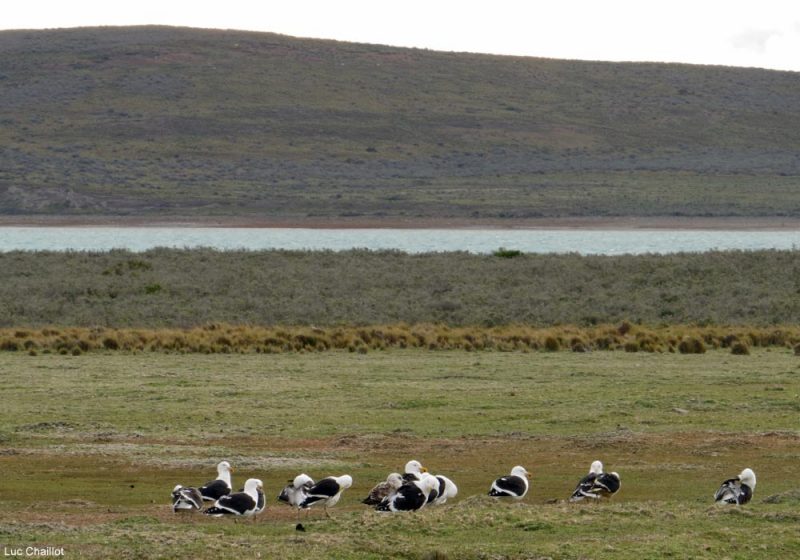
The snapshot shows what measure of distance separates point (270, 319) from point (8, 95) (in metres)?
86.3

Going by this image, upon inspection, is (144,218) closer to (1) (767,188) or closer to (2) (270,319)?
(1) (767,188)

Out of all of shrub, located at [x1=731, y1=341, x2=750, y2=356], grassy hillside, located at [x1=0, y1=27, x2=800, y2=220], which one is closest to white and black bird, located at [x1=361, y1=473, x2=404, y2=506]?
shrub, located at [x1=731, y1=341, x2=750, y2=356]

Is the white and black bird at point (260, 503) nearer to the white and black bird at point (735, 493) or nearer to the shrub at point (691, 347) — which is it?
the white and black bird at point (735, 493)

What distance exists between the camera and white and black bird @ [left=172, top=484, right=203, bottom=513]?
11383 mm

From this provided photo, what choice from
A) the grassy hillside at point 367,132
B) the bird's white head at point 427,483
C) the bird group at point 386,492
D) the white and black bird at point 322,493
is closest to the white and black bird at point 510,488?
the bird group at point 386,492

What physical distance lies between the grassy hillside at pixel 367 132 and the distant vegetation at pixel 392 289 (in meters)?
37.3

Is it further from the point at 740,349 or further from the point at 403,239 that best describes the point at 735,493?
the point at 403,239

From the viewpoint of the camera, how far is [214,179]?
95250 millimetres

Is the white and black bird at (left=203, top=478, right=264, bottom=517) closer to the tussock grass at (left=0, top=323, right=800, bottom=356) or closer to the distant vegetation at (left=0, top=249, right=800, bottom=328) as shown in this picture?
the tussock grass at (left=0, top=323, right=800, bottom=356)

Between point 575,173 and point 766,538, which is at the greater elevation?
point 575,173

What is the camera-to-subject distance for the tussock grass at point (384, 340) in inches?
1076

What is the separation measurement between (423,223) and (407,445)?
6408 cm

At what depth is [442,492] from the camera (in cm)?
1202

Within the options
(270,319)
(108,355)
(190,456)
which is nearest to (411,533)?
(190,456)
